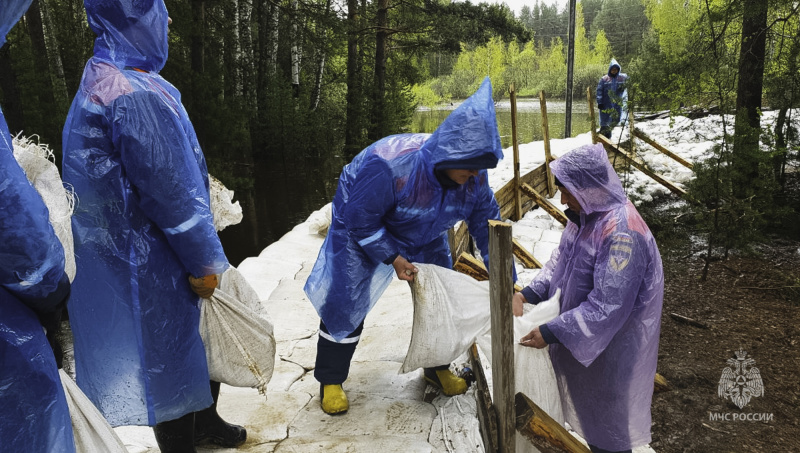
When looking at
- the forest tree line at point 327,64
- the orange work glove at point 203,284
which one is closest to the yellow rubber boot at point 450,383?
the orange work glove at point 203,284

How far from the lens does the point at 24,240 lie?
3.84 ft

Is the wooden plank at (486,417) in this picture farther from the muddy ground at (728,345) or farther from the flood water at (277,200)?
the flood water at (277,200)

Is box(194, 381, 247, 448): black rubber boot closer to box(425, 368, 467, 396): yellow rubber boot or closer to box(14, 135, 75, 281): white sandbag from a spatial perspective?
box(425, 368, 467, 396): yellow rubber boot

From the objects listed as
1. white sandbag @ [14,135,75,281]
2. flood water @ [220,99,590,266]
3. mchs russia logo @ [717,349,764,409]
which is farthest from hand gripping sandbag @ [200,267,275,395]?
flood water @ [220,99,590,266]

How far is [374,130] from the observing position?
15031mm

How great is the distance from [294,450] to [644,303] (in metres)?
1.58

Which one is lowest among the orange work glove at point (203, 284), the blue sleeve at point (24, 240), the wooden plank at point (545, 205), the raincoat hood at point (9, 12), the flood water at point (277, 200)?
the flood water at point (277, 200)

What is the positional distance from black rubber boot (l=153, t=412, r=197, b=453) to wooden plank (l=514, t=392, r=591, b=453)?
1193mm

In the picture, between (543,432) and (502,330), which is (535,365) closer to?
(543,432)

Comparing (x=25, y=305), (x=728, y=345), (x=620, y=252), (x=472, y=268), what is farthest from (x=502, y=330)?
(x=728, y=345)

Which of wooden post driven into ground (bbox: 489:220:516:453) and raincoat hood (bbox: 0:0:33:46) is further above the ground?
raincoat hood (bbox: 0:0:33:46)

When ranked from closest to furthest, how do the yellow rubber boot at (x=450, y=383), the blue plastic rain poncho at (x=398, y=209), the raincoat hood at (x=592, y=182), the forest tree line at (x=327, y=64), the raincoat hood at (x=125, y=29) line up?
the raincoat hood at (x=125, y=29) < the raincoat hood at (x=592, y=182) < the blue plastic rain poncho at (x=398, y=209) < the yellow rubber boot at (x=450, y=383) < the forest tree line at (x=327, y=64)

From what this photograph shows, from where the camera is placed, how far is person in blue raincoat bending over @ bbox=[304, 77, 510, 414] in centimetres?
234

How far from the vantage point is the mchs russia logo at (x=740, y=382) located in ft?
12.6
